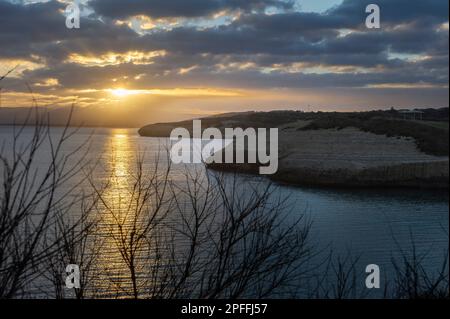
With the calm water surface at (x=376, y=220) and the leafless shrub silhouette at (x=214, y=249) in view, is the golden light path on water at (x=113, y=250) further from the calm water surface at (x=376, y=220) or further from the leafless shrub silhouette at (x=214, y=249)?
the calm water surface at (x=376, y=220)

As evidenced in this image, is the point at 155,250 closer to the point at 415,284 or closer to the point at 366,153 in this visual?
the point at 415,284

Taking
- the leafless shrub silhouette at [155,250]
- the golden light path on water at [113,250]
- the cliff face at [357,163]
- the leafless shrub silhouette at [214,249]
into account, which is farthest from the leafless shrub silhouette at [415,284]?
the cliff face at [357,163]

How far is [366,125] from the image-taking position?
4500 centimetres

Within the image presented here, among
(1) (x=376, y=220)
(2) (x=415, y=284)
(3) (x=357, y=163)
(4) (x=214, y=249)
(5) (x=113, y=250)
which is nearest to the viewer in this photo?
(2) (x=415, y=284)

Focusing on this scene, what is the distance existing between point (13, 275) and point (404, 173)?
30431mm

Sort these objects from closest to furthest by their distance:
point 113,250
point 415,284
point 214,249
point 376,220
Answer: point 415,284 < point 214,249 < point 113,250 < point 376,220

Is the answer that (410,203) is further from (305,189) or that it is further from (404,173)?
(305,189)

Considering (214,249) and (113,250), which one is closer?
(214,249)

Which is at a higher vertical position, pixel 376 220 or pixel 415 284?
pixel 415 284

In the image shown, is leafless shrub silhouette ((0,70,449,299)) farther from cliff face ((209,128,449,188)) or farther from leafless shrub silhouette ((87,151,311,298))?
cliff face ((209,128,449,188))

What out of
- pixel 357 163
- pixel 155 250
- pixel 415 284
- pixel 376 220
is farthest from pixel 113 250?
pixel 357 163
